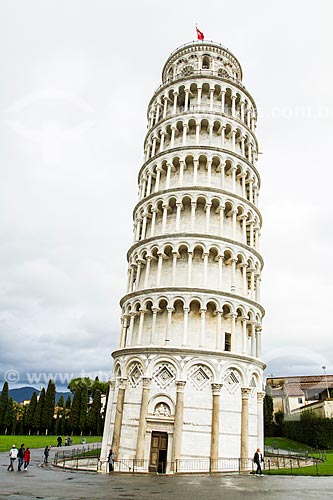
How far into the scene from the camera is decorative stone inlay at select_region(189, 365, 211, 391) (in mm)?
30234

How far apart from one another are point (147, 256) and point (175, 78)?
20.4 m

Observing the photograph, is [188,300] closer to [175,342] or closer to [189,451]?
[175,342]

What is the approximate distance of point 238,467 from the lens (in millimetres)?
29156

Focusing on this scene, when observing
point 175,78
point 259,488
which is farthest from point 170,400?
point 175,78

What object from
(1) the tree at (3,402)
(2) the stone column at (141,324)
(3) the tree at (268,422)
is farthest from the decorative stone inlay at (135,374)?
(1) the tree at (3,402)

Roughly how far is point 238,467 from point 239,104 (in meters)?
32.3

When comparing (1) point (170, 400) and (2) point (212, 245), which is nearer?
(1) point (170, 400)

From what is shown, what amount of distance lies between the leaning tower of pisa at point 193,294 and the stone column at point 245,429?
7 centimetres

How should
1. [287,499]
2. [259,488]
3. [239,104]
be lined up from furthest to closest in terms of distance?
[239,104]
[259,488]
[287,499]

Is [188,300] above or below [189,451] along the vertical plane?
above

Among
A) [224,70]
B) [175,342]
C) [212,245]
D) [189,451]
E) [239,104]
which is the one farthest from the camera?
[224,70]

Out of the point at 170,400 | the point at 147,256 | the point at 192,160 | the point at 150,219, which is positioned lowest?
the point at 170,400

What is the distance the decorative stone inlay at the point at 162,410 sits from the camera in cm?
2966

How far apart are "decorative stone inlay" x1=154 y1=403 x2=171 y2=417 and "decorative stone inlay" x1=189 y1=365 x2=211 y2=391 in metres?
2.48
